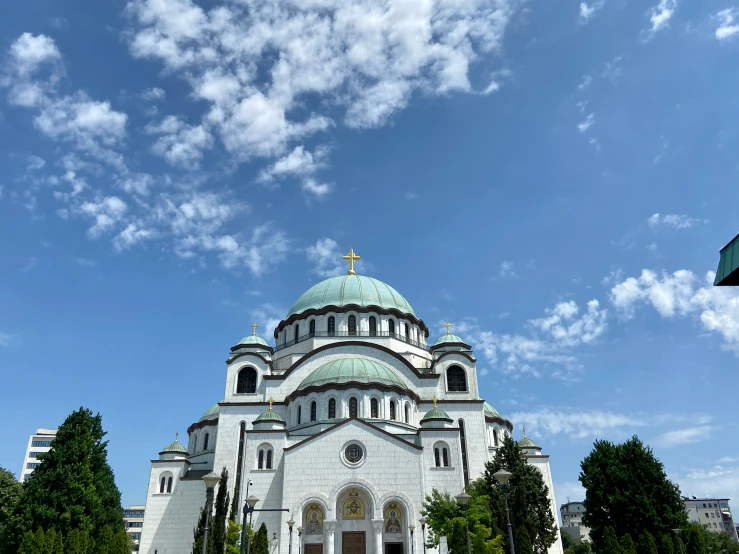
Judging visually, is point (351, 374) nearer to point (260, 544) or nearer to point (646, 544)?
point (260, 544)

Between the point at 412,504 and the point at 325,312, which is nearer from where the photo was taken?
the point at 412,504

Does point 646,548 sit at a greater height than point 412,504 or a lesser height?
lesser

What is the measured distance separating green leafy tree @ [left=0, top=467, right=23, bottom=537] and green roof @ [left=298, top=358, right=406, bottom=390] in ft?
54.3

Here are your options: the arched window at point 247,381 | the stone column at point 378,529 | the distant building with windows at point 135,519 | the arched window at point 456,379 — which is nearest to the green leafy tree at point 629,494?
the arched window at point 456,379

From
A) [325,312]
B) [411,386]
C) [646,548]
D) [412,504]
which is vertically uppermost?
[325,312]

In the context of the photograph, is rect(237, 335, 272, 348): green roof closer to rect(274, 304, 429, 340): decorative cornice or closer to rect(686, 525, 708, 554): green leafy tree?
rect(274, 304, 429, 340): decorative cornice

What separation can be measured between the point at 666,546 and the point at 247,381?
2539cm

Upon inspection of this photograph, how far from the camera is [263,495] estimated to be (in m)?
30.8

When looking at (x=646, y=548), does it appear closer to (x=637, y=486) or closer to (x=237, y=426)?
(x=637, y=486)

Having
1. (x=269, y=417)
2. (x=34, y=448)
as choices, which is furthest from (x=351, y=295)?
(x=34, y=448)

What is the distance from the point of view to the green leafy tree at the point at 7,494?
31.0m

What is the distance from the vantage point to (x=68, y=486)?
27.5 meters

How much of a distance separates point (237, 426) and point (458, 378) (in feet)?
48.2

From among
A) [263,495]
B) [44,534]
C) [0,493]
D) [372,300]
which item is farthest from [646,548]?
[0,493]
